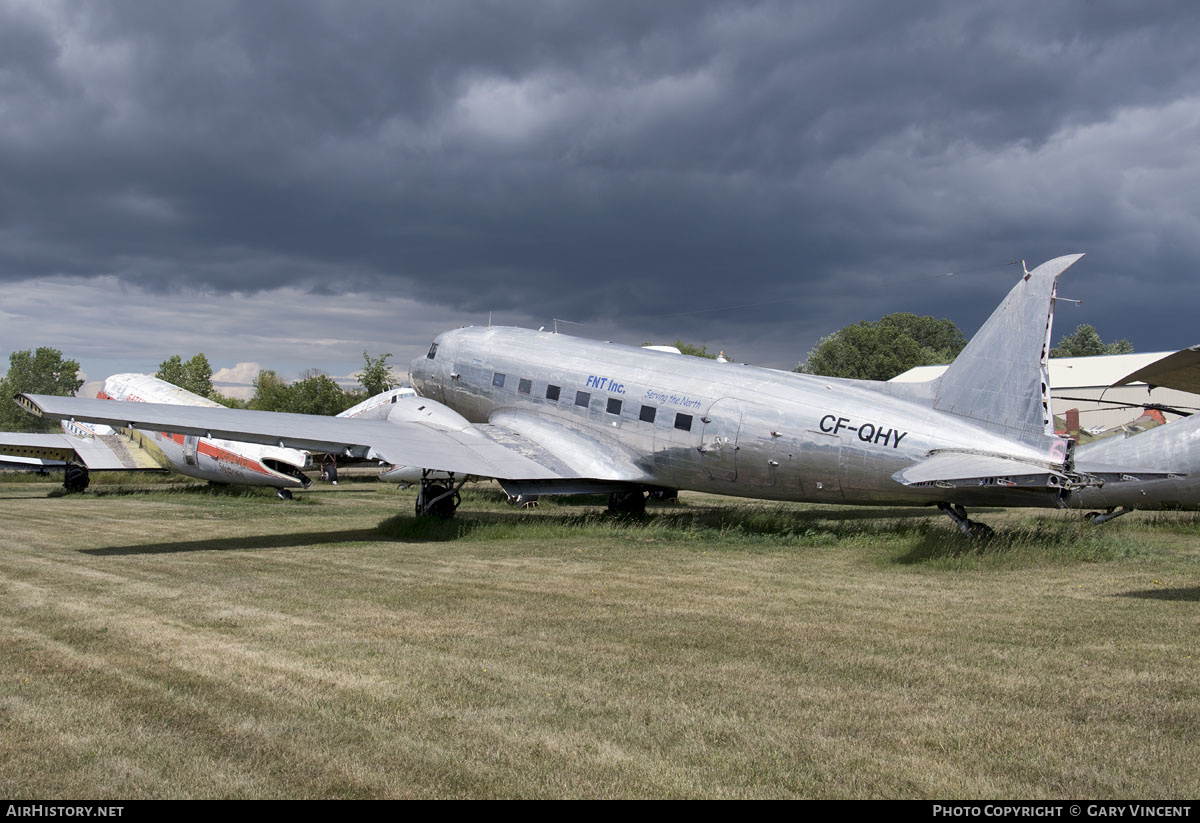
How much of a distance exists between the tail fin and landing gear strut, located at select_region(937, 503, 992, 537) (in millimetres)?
1715

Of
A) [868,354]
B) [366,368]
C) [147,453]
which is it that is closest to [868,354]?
[868,354]

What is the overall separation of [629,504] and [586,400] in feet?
12.0

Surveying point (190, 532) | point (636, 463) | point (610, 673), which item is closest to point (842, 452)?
point (636, 463)

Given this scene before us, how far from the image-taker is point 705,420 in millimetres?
17781

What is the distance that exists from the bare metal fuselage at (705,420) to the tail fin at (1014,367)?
1.31ft

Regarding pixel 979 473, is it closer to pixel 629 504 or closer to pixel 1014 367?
pixel 1014 367

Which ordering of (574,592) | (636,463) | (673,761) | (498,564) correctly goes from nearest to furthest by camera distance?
(673,761), (574,592), (498,564), (636,463)

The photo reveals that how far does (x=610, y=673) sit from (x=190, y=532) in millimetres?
15180

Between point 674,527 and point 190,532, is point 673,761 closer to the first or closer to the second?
point 674,527

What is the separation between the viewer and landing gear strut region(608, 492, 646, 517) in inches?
875

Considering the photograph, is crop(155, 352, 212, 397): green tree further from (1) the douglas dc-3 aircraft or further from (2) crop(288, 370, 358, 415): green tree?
(1) the douglas dc-3 aircraft

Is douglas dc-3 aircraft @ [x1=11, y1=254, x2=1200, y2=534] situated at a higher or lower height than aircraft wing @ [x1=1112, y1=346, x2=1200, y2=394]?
lower

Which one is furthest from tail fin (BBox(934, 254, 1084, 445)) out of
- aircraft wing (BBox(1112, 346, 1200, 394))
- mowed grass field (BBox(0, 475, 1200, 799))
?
aircraft wing (BBox(1112, 346, 1200, 394))
